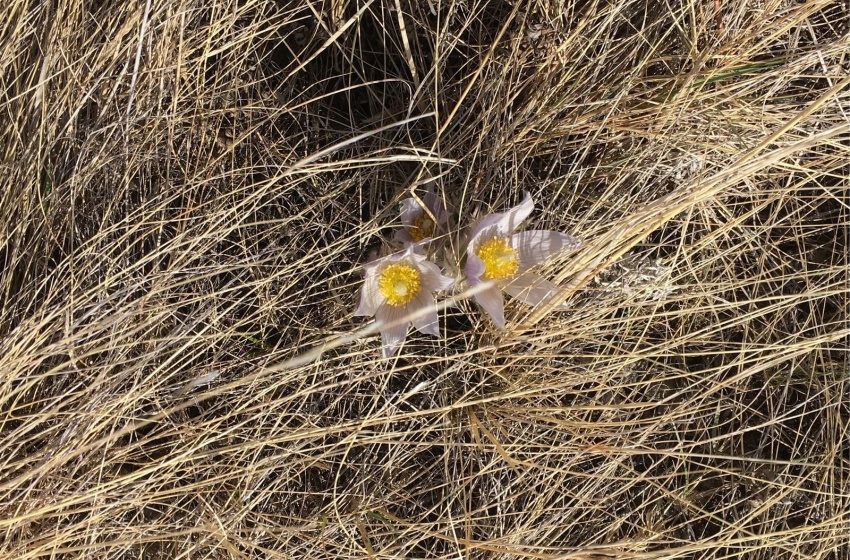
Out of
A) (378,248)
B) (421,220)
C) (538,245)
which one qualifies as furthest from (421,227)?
(538,245)

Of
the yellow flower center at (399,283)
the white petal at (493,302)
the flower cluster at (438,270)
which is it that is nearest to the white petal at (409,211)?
the flower cluster at (438,270)

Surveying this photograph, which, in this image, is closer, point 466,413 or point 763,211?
point 466,413

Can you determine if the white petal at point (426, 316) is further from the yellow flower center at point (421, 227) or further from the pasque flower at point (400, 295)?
the yellow flower center at point (421, 227)

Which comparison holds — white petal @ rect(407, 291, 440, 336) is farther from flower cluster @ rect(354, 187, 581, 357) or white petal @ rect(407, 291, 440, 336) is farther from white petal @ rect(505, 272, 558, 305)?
white petal @ rect(505, 272, 558, 305)

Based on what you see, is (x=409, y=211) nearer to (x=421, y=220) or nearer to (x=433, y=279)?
(x=421, y=220)

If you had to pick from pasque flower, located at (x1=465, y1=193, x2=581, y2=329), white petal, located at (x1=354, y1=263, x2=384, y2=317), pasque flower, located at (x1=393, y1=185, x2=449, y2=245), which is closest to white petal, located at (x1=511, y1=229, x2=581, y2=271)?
pasque flower, located at (x1=465, y1=193, x2=581, y2=329)

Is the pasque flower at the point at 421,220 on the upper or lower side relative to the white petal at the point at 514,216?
upper

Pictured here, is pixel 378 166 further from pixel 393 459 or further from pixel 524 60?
pixel 393 459

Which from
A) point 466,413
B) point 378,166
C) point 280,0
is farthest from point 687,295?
point 280,0

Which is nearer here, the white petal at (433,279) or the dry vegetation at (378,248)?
the white petal at (433,279)
